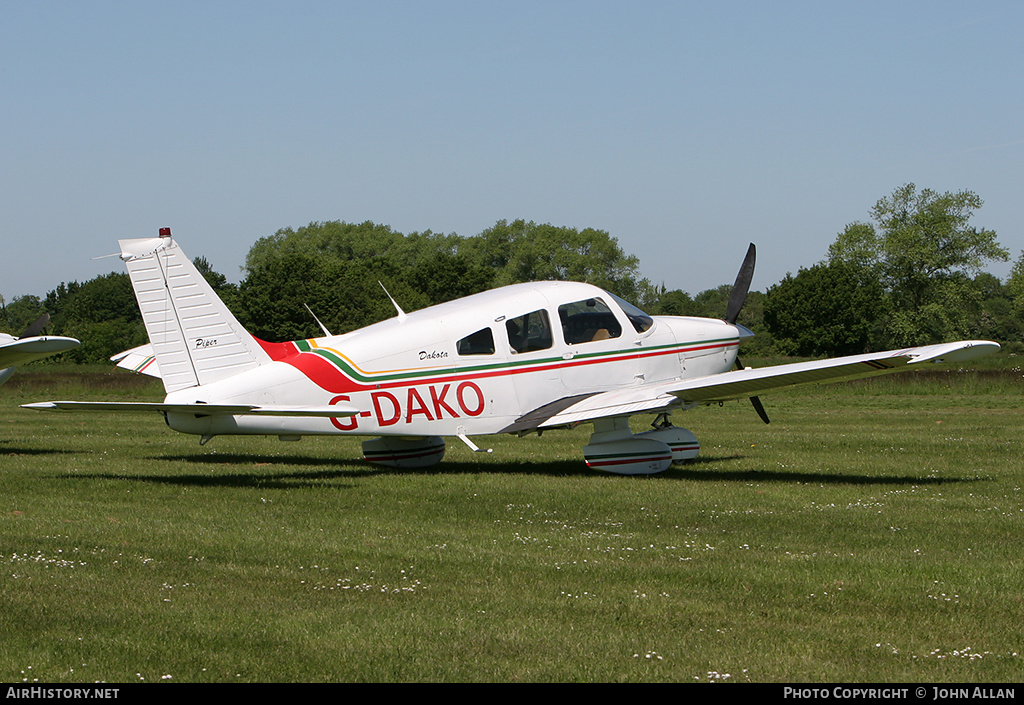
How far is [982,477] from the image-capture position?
12547mm

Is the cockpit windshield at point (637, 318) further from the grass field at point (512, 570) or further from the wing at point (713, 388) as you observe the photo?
the grass field at point (512, 570)

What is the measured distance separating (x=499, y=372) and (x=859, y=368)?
4.34 m

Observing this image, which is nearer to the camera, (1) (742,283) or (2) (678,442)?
(2) (678,442)

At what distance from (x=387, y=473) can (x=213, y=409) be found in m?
2.78

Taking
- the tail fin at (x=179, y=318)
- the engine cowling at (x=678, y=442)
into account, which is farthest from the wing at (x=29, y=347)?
the engine cowling at (x=678, y=442)

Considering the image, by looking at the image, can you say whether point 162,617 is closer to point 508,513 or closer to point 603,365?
point 508,513

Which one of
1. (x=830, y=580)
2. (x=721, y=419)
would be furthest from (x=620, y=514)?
(x=721, y=419)

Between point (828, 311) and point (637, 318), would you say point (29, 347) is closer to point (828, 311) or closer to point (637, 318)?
point (637, 318)

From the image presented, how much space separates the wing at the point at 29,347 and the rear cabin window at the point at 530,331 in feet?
21.9

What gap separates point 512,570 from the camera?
722cm

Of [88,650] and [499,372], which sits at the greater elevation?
[499,372]

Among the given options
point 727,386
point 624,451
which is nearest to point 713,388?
point 727,386

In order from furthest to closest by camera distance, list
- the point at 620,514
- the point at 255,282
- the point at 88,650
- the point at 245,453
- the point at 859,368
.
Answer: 1. the point at 255,282
2. the point at 245,453
3. the point at 859,368
4. the point at 620,514
5. the point at 88,650

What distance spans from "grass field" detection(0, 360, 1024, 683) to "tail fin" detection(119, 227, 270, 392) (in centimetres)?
135
